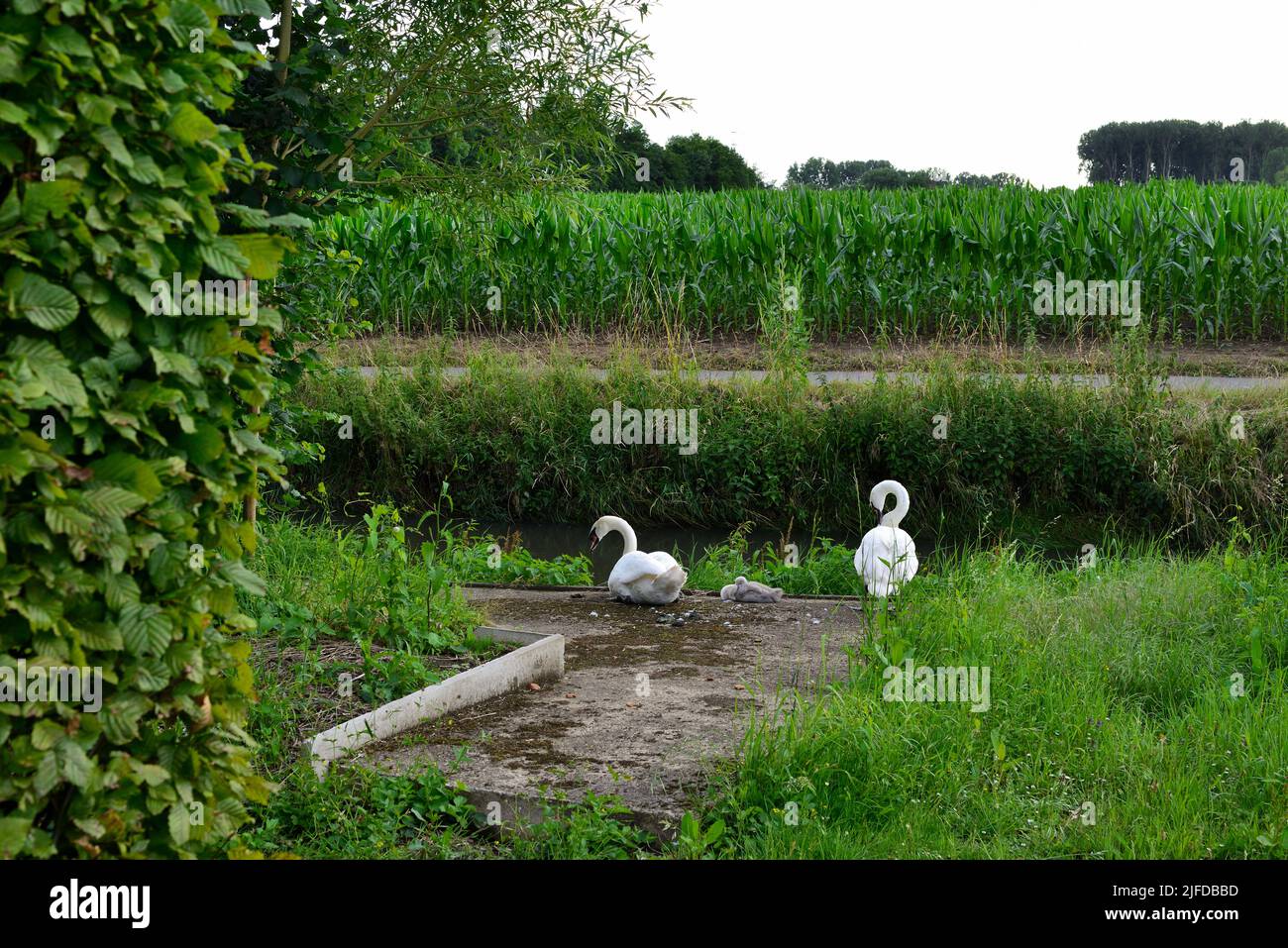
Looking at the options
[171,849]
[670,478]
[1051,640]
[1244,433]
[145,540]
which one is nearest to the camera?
[145,540]

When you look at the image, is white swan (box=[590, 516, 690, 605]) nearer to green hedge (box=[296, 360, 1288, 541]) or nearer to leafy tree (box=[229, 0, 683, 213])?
leafy tree (box=[229, 0, 683, 213])

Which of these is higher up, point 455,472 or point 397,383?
point 397,383

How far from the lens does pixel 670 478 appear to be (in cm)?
1156

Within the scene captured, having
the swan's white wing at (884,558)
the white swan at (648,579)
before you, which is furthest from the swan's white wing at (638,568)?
the swan's white wing at (884,558)

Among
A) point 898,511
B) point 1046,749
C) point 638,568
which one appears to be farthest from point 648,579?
point 1046,749

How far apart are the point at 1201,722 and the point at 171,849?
4.00 metres

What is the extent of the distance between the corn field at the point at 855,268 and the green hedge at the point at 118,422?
11488 millimetres

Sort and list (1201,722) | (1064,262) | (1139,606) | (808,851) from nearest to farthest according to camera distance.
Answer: (808,851) → (1201,722) → (1139,606) → (1064,262)

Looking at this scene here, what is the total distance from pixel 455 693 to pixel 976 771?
2236mm

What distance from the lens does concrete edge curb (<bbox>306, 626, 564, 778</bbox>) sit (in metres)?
4.58

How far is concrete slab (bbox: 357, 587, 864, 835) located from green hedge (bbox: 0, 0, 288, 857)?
1626 millimetres

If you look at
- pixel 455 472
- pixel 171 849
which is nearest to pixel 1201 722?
pixel 171 849

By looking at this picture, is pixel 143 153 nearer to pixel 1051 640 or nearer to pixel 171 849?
pixel 171 849

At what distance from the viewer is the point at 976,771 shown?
14.6 ft
